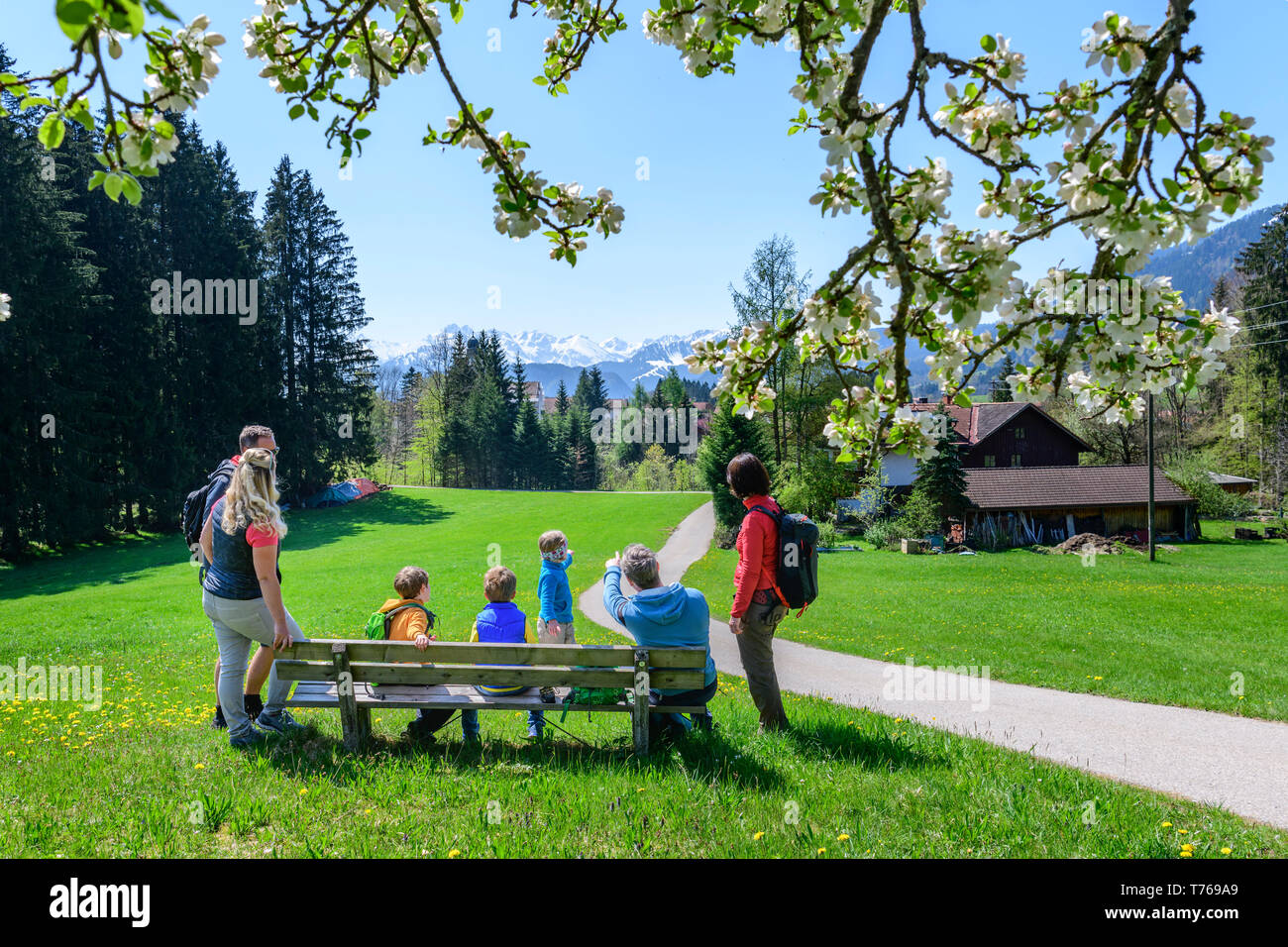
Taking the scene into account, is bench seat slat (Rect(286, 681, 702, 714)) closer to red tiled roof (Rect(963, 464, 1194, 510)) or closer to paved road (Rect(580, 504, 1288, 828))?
paved road (Rect(580, 504, 1288, 828))

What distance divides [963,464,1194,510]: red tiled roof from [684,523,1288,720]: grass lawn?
24.2ft

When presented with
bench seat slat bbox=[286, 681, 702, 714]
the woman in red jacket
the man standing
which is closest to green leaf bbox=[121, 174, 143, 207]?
the man standing

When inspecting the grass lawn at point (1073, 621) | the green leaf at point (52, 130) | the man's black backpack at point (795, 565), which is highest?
the green leaf at point (52, 130)

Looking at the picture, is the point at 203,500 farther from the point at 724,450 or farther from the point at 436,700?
the point at 724,450

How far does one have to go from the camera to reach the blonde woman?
428cm

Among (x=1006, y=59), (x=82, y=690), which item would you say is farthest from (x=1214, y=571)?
(x=82, y=690)

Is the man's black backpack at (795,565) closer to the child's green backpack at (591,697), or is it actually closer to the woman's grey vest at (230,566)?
the child's green backpack at (591,697)

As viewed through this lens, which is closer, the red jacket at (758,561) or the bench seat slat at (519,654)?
the bench seat slat at (519,654)

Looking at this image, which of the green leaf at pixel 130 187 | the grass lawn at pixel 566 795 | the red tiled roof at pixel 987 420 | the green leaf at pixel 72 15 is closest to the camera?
the green leaf at pixel 72 15

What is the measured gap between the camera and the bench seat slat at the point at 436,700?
4453 mm

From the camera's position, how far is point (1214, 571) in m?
23.8

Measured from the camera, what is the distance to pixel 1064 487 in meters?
35.3

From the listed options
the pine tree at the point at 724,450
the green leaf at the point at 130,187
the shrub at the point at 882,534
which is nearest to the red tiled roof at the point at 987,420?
the shrub at the point at 882,534

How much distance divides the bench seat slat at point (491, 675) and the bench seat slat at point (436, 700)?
0.44 ft
